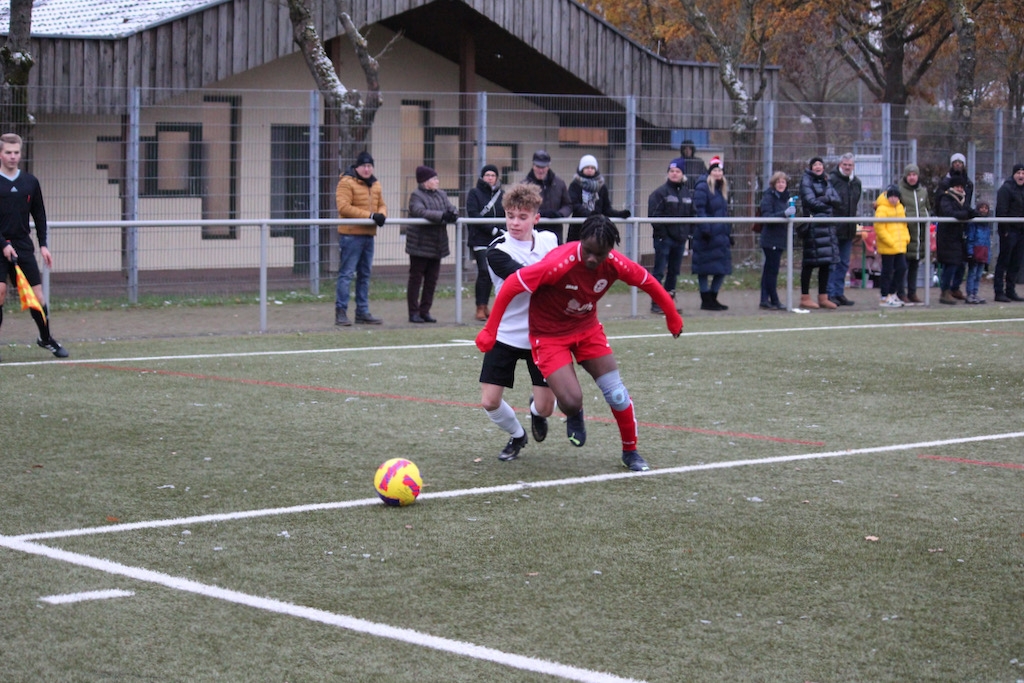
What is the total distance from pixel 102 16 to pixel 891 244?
12708mm

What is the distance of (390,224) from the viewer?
52.7ft

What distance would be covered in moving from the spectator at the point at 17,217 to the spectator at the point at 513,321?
589cm

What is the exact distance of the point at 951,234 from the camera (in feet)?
63.5

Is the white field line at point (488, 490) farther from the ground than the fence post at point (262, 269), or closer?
closer

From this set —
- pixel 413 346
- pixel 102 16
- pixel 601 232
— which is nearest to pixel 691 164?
pixel 413 346

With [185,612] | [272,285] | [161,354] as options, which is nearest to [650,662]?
[185,612]

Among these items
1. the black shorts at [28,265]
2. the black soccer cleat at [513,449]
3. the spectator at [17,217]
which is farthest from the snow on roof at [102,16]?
the black soccer cleat at [513,449]

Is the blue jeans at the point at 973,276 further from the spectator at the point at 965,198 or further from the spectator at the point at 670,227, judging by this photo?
the spectator at the point at 670,227

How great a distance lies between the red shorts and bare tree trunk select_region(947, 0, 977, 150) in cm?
1757

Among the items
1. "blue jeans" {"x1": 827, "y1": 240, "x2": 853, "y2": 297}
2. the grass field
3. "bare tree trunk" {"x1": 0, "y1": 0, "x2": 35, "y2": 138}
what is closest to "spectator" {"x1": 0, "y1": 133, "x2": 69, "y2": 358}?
the grass field

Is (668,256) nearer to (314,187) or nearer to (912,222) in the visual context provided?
(912,222)

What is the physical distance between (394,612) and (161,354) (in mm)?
8818

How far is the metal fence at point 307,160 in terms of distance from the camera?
59.2ft

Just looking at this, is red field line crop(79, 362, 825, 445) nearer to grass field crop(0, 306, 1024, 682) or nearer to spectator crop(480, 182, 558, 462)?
grass field crop(0, 306, 1024, 682)
